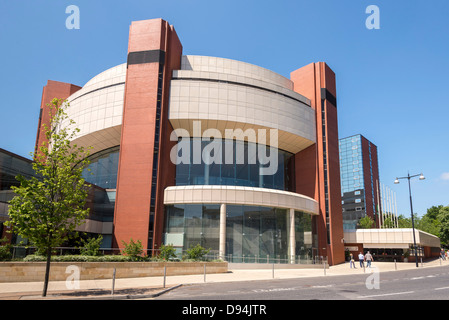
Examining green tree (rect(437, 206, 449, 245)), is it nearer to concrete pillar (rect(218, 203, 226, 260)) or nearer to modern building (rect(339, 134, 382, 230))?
modern building (rect(339, 134, 382, 230))

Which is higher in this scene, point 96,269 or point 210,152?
point 210,152

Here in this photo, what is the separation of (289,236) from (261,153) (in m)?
10.3

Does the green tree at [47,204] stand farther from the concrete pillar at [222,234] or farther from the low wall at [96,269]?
the concrete pillar at [222,234]

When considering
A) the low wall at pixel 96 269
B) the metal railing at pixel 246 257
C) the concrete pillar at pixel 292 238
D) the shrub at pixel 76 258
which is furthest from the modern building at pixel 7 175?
the concrete pillar at pixel 292 238

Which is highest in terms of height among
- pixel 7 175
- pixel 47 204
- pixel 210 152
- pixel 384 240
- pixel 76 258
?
pixel 210 152

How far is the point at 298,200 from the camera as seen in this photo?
36.5 metres

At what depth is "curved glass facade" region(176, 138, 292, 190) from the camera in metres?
36.6

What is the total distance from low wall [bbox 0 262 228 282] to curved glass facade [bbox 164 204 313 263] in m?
6.75

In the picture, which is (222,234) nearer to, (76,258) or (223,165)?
(223,165)

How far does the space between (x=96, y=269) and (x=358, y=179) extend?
104 meters

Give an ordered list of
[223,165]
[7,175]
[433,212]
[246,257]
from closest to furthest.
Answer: [7,175], [246,257], [223,165], [433,212]

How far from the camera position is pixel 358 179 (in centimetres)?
11081

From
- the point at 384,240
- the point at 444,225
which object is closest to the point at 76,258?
the point at 384,240
